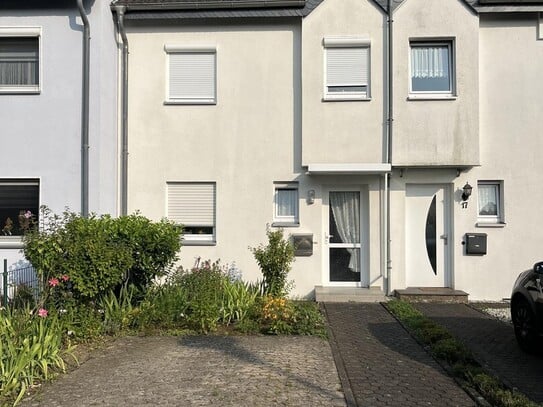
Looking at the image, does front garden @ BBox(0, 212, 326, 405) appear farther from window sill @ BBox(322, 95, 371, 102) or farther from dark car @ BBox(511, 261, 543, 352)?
window sill @ BBox(322, 95, 371, 102)

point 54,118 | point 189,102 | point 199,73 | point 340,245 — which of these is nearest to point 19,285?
point 54,118

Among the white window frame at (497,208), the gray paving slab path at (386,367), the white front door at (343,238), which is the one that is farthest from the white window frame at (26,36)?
the white window frame at (497,208)

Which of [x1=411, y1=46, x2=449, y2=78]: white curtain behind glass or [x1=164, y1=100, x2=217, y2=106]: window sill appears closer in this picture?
[x1=411, y1=46, x2=449, y2=78]: white curtain behind glass

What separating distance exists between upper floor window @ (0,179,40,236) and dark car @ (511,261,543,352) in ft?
27.8

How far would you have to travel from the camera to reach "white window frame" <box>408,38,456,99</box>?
9727 mm

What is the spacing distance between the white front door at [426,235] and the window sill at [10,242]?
7695 mm

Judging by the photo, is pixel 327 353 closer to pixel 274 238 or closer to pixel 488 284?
pixel 274 238

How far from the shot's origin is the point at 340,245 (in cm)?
1002

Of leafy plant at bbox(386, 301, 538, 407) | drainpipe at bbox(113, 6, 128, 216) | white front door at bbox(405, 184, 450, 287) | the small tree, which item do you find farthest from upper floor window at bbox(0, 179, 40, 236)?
white front door at bbox(405, 184, 450, 287)

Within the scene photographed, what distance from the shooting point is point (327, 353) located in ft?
19.8

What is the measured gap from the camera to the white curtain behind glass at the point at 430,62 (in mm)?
9930

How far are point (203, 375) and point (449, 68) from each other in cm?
799

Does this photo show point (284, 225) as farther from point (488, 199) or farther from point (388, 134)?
point (488, 199)

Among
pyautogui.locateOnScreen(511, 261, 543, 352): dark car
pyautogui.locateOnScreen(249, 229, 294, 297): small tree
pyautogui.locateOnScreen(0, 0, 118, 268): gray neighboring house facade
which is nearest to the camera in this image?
pyautogui.locateOnScreen(511, 261, 543, 352): dark car
